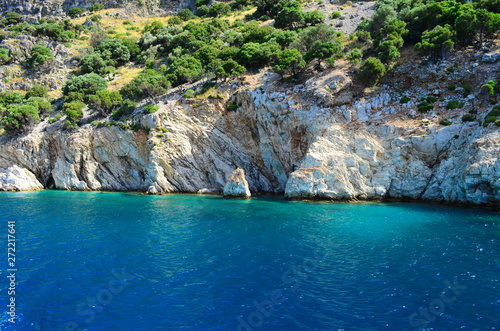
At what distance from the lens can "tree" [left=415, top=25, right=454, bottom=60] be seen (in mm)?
46969

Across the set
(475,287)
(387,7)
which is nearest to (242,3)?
(387,7)

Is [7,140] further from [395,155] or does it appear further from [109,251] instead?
[395,155]

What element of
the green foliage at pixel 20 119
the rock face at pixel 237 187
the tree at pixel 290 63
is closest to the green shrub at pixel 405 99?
the tree at pixel 290 63

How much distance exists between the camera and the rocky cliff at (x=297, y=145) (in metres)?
38.2

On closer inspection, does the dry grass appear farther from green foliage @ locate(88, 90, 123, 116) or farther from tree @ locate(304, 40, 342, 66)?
tree @ locate(304, 40, 342, 66)

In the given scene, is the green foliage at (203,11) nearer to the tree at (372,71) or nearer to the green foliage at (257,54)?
the green foliage at (257,54)

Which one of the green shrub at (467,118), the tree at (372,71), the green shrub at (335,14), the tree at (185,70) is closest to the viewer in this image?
the green shrub at (467,118)

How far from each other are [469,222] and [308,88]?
101 feet

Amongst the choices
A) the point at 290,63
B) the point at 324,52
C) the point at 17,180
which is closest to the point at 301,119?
the point at 290,63

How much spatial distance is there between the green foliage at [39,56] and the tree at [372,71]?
77633mm

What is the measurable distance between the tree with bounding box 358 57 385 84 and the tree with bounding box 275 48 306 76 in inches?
420

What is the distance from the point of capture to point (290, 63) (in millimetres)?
53062

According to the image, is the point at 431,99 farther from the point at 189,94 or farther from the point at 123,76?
the point at 123,76

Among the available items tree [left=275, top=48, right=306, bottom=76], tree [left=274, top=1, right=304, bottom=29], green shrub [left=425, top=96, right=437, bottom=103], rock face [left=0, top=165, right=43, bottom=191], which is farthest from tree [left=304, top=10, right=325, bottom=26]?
rock face [left=0, top=165, right=43, bottom=191]
